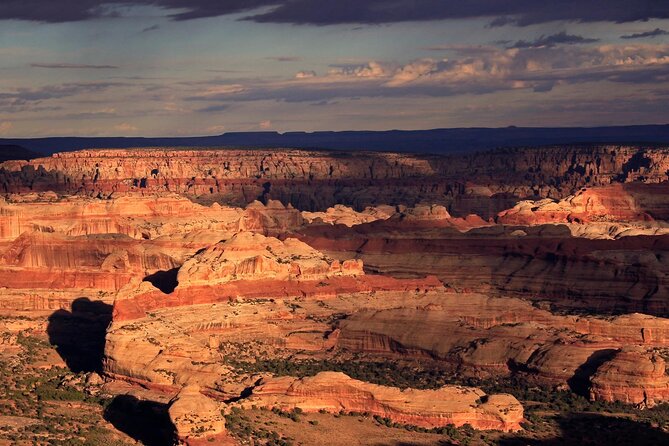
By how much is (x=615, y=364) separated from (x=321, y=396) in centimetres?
2085

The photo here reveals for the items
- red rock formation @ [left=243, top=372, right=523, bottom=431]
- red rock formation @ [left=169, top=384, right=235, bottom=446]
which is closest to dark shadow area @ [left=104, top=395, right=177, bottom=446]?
red rock formation @ [left=169, top=384, right=235, bottom=446]

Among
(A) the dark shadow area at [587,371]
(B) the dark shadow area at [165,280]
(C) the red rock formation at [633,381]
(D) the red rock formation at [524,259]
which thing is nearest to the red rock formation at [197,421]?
(C) the red rock formation at [633,381]

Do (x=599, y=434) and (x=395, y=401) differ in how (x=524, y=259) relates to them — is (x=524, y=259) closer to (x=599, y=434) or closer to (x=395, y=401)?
(x=599, y=434)

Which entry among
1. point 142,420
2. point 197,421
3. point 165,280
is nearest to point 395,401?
point 197,421

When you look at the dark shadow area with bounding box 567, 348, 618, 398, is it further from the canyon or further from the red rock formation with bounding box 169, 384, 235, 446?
the red rock formation with bounding box 169, 384, 235, 446

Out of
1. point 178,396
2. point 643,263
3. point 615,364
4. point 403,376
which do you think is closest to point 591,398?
point 615,364

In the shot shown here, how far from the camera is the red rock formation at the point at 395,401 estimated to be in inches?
3861

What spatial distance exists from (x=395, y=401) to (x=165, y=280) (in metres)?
40.6

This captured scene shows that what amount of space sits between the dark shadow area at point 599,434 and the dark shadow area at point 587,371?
8.36 meters

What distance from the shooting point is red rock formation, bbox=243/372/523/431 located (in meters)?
98.1

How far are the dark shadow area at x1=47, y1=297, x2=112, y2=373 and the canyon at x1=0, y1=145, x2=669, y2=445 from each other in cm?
21

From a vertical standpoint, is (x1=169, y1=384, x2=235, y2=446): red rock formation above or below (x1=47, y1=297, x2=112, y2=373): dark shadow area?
above

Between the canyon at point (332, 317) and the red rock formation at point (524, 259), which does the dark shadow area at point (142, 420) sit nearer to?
the canyon at point (332, 317)

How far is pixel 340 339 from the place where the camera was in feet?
413
